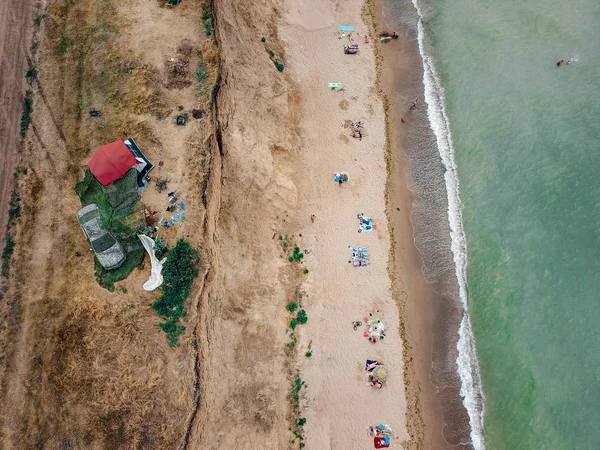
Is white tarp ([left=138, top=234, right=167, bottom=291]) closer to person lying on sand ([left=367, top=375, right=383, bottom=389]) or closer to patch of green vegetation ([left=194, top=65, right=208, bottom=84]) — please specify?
patch of green vegetation ([left=194, top=65, right=208, bottom=84])

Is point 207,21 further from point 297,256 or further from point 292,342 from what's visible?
point 292,342

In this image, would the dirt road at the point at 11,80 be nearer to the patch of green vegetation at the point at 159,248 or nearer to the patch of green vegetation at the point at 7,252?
the patch of green vegetation at the point at 7,252

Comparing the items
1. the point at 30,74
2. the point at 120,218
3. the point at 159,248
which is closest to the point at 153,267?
the point at 159,248

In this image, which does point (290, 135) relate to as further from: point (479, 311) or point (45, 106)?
point (479, 311)

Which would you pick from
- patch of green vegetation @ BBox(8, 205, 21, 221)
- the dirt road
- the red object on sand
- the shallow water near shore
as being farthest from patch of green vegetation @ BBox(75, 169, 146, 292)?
the shallow water near shore

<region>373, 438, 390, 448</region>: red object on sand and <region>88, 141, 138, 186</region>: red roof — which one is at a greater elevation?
<region>88, 141, 138, 186</region>: red roof

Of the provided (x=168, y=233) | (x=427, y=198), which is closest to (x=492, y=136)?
(x=427, y=198)
